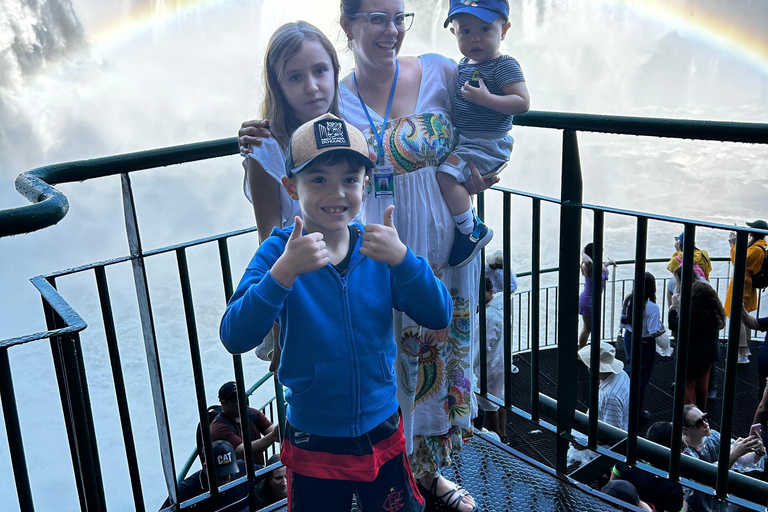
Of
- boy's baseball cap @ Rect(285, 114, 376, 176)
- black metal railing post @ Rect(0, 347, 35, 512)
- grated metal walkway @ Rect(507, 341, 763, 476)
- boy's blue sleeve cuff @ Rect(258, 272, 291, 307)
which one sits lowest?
grated metal walkway @ Rect(507, 341, 763, 476)

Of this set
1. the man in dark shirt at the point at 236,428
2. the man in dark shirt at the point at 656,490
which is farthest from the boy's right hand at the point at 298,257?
the man in dark shirt at the point at 236,428

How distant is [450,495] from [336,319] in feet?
2.68

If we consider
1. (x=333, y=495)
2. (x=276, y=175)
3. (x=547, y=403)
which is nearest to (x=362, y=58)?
(x=276, y=175)

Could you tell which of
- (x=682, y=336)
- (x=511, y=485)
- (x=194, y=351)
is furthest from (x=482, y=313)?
(x=194, y=351)

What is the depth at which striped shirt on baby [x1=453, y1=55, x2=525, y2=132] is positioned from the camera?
159cm

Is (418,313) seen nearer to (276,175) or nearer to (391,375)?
(391,375)

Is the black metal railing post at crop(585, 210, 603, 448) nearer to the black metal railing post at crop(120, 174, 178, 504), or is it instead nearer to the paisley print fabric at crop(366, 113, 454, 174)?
the paisley print fabric at crop(366, 113, 454, 174)

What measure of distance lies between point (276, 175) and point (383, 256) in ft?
1.28

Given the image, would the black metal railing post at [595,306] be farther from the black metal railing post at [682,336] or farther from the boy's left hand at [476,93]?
the boy's left hand at [476,93]

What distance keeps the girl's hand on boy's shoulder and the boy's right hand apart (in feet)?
1.29

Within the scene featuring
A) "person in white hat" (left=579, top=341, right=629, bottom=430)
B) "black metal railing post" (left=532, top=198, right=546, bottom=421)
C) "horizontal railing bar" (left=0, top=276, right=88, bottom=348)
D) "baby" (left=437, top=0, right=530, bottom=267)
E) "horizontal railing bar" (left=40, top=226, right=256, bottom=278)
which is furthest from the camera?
"person in white hat" (left=579, top=341, right=629, bottom=430)

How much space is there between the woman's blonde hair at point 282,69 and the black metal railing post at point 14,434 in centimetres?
68

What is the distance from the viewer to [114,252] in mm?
19016

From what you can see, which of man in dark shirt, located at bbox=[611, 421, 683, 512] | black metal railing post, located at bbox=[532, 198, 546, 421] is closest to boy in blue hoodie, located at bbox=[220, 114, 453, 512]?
black metal railing post, located at bbox=[532, 198, 546, 421]
